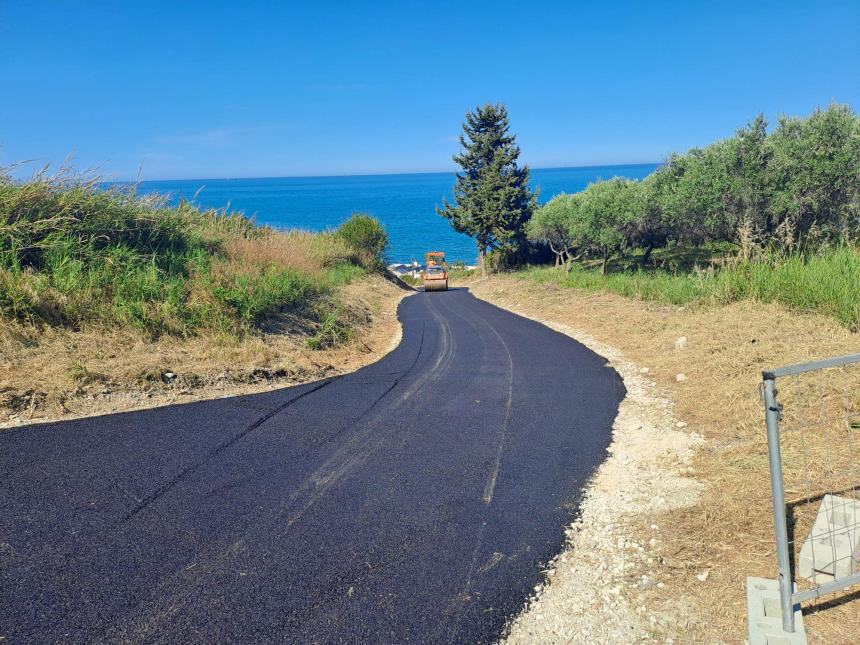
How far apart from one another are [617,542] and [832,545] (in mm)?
1609

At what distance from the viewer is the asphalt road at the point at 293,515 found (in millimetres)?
3871

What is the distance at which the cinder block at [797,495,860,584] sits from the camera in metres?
3.95

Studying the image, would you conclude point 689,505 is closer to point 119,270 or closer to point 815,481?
point 815,481

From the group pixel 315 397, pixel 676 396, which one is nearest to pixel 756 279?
pixel 676 396

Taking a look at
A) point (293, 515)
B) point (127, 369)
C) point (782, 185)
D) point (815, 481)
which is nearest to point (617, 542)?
point (815, 481)

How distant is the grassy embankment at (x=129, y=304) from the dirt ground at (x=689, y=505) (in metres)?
6.55

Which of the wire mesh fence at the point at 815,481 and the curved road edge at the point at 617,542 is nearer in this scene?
the wire mesh fence at the point at 815,481

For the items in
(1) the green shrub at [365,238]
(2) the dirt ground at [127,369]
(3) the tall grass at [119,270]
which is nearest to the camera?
(2) the dirt ground at [127,369]

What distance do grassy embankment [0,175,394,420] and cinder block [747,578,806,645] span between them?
26.6 feet

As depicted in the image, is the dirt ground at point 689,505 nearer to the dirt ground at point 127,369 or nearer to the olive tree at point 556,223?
the dirt ground at point 127,369

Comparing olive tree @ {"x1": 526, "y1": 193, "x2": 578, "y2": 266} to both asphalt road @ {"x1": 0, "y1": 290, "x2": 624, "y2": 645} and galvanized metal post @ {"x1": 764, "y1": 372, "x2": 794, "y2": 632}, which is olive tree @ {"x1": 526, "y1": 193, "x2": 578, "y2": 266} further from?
galvanized metal post @ {"x1": 764, "y1": 372, "x2": 794, "y2": 632}

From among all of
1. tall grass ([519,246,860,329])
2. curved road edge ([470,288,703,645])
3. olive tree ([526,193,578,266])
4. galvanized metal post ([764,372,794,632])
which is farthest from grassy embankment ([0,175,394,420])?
→ olive tree ([526,193,578,266])

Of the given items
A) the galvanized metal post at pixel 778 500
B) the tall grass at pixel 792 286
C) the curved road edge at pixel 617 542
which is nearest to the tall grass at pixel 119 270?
the curved road edge at pixel 617 542

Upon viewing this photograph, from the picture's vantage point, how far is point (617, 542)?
4.86 metres
